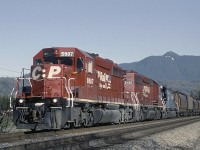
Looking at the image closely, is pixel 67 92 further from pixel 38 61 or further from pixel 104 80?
pixel 104 80

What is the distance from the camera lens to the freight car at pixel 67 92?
58.2 ft

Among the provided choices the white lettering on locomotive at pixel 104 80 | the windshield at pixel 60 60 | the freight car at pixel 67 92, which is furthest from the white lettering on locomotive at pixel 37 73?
the white lettering on locomotive at pixel 104 80

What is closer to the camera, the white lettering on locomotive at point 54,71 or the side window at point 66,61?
the white lettering on locomotive at point 54,71

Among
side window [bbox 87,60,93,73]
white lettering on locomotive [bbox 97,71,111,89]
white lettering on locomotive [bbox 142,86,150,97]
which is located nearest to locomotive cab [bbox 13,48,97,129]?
side window [bbox 87,60,93,73]

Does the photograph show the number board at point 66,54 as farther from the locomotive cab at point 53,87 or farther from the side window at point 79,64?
the side window at point 79,64

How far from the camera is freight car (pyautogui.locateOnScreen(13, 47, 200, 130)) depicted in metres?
17.8

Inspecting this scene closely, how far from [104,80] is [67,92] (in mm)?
5972

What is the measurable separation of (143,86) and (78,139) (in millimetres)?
22055

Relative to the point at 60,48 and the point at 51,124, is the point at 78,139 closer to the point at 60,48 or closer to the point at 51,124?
the point at 51,124

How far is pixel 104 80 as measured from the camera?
79.5ft

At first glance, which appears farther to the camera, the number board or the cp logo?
the number board

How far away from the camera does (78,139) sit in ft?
47.5

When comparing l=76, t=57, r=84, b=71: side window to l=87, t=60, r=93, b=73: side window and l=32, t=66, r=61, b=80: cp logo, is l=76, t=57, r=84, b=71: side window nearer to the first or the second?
l=87, t=60, r=93, b=73: side window

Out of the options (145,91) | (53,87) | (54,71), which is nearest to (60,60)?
(54,71)
